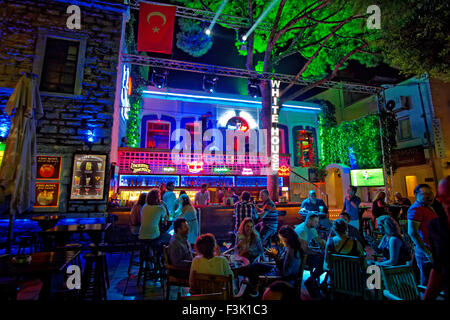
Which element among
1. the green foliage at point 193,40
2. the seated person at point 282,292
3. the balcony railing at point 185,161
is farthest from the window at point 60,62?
the green foliage at point 193,40

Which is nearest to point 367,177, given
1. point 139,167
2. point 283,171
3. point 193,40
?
point 283,171

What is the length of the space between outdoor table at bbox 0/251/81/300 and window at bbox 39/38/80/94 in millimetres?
6214

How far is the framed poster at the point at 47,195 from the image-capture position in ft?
23.6

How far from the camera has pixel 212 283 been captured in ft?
9.18

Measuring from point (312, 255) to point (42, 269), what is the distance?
4.17 meters

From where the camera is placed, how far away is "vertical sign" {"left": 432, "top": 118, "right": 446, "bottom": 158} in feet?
42.8

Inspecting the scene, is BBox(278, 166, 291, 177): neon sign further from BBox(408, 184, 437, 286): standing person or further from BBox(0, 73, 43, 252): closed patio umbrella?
BBox(0, 73, 43, 252): closed patio umbrella

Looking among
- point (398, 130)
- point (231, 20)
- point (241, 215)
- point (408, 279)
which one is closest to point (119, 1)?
point (231, 20)

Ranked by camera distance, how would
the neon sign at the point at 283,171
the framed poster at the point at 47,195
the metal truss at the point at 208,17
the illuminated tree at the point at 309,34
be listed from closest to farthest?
the framed poster at the point at 47,195
the metal truss at the point at 208,17
the illuminated tree at the point at 309,34
the neon sign at the point at 283,171

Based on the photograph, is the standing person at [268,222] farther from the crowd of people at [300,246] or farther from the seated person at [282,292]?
the seated person at [282,292]

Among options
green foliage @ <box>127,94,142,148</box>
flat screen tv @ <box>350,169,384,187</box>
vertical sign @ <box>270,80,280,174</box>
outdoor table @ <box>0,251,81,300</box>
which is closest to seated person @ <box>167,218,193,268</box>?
outdoor table @ <box>0,251,81,300</box>

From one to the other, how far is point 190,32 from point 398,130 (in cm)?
1531

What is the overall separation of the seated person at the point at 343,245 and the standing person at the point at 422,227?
42.3 inches
